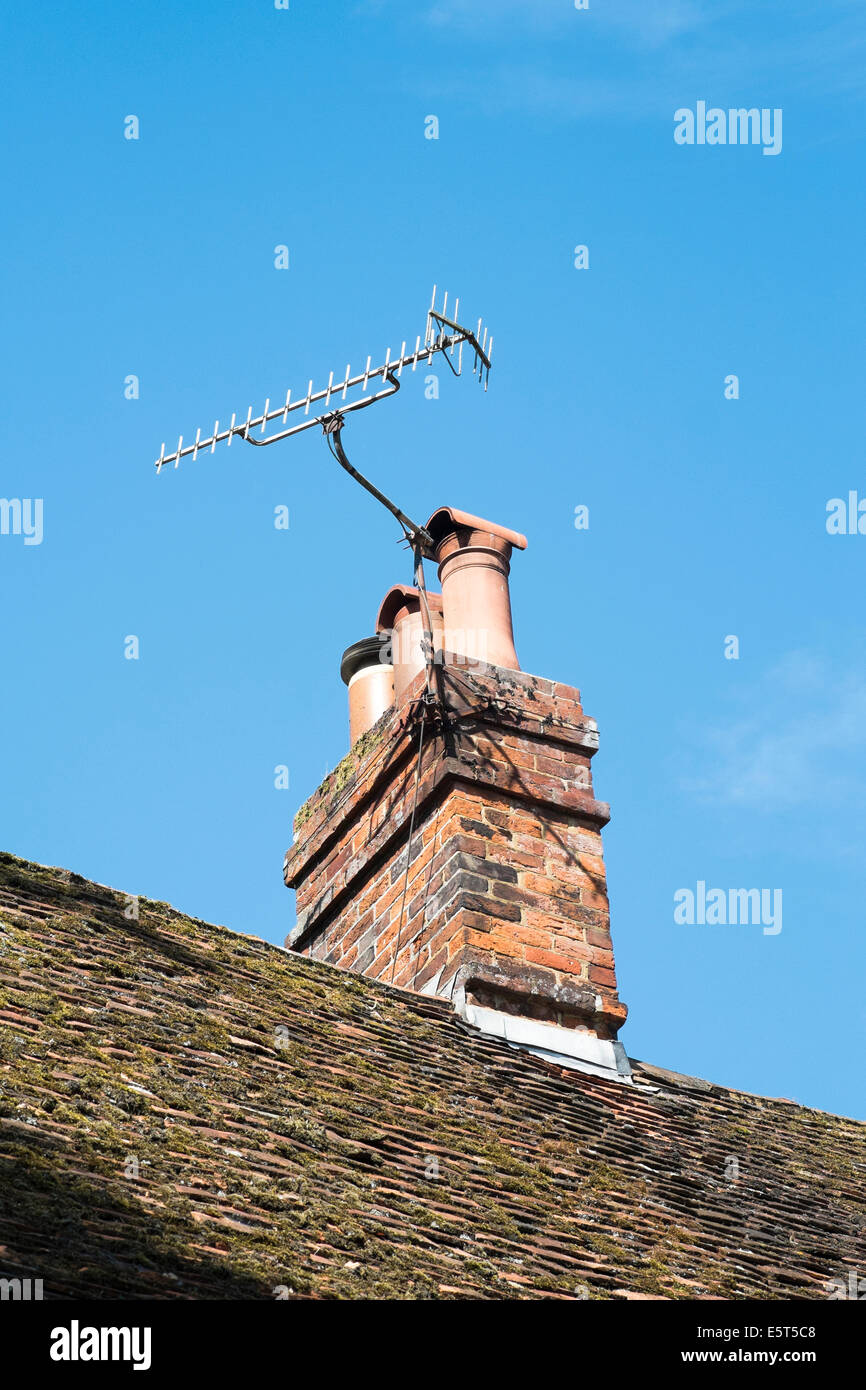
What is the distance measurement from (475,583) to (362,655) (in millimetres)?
1043

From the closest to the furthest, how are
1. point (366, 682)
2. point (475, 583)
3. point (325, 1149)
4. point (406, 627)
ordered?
point (325, 1149)
point (475, 583)
point (406, 627)
point (366, 682)

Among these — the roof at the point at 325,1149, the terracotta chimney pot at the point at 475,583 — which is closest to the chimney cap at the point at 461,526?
the terracotta chimney pot at the point at 475,583

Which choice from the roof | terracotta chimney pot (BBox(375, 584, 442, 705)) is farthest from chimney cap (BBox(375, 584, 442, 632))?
the roof

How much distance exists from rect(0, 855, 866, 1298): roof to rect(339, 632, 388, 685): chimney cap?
9.67ft

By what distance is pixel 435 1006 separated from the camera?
27.7ft

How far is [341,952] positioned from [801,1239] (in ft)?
10.3

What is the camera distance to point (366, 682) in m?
10.9

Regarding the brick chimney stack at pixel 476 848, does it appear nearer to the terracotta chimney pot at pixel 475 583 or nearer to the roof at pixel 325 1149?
the terracotta chimney pot at pixel 475 583

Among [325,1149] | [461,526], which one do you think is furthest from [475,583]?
[325,1149]

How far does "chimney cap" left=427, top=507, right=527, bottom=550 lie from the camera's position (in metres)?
10.4

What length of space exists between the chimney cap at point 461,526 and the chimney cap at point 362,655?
30.3 inches

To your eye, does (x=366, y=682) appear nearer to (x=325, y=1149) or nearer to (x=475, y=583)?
(x=475, y=583)
